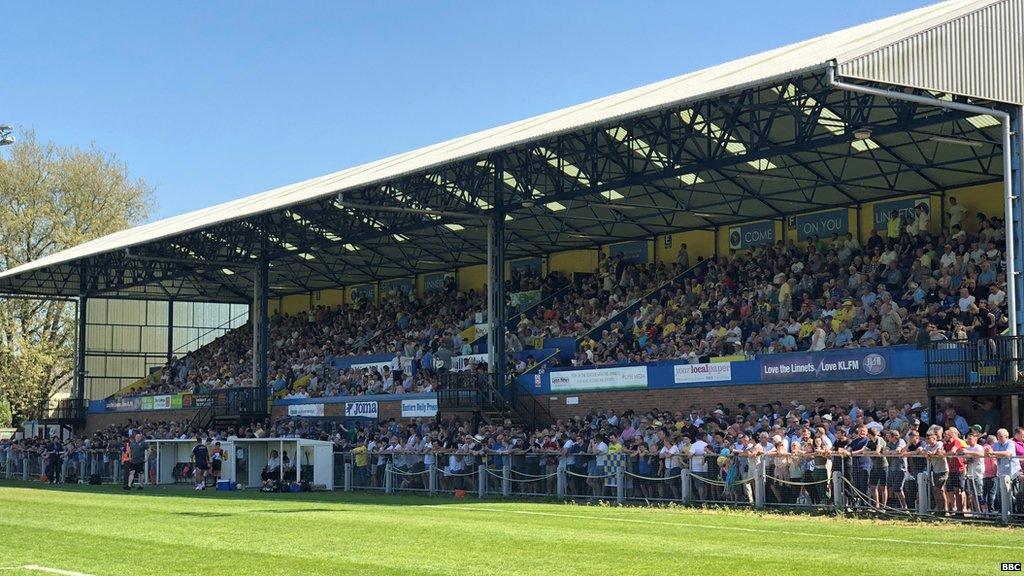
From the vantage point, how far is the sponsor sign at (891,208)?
122 feet

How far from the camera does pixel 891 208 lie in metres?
38.4

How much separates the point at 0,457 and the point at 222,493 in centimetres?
2113

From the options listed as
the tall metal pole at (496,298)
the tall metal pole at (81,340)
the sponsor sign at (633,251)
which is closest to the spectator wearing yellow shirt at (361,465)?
the tall metal pole at (496,298)

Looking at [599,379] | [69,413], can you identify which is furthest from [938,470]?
[69,413]

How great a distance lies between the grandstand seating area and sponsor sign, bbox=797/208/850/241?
494 millimetres

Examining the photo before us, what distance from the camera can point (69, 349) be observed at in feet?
232

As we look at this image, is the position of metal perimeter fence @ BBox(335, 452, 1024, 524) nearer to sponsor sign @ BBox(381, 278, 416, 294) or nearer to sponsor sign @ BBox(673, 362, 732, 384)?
sponsor sign @ BBox(673, 362, 732, 384)

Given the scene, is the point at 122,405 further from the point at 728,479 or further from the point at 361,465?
the point at 728,479

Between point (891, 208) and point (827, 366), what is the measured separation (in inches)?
422

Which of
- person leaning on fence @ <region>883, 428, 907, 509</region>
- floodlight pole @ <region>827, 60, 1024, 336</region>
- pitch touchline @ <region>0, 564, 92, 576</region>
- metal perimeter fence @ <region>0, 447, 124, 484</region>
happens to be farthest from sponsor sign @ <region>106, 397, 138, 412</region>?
pitch touchline @ <region>0, 564, 92, 576</region>

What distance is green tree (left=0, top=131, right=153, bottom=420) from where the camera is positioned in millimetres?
67438

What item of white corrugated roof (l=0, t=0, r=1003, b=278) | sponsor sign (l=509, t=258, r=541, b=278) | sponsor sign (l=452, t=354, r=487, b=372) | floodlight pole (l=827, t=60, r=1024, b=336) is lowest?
sponsor sign (l=452, t=354, r=487, b=372)

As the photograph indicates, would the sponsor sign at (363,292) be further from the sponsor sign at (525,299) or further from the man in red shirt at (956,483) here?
the man in red shirt at (956,483)

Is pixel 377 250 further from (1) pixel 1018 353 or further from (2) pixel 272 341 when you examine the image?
(1) pixel 1018 353
